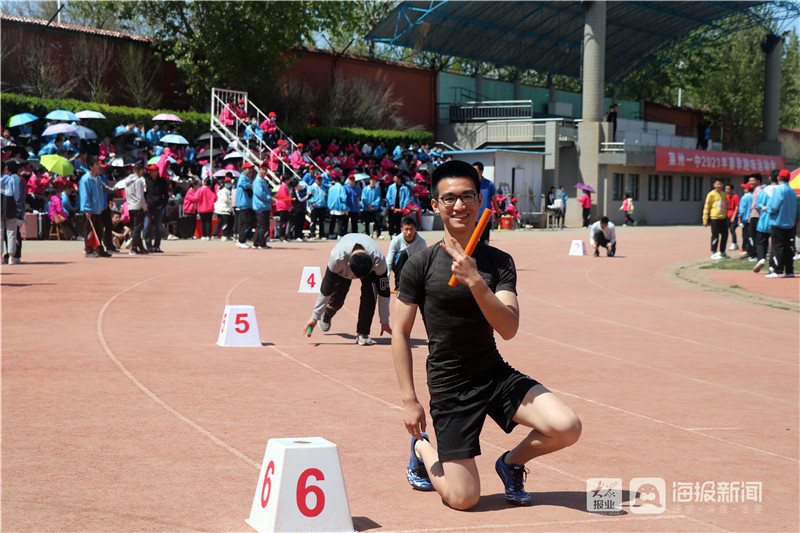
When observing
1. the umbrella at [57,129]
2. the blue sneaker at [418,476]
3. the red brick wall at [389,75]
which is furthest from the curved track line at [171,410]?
the red brick wall at [389,75]

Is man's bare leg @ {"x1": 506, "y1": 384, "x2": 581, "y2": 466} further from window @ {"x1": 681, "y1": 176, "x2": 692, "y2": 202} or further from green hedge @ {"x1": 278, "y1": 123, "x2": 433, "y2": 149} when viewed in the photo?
window @ {"x1": 681, "y1": 176, "x2": 692, "y2": 202}

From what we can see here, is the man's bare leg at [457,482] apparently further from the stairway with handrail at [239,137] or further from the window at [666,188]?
the window at [666,188]

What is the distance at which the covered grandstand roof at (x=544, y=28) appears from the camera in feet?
158

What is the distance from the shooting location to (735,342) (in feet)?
38.1

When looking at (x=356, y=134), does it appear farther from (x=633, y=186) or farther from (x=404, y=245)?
(x=404, y=245)

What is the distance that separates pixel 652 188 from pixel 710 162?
5.43m

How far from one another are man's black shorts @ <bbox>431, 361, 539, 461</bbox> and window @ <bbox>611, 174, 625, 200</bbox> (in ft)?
153

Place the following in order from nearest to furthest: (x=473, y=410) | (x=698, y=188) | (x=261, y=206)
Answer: (x=473, y=410)
(x=261, y=206)
(x=698, y=188)

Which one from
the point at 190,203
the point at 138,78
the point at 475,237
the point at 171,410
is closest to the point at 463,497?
the point at 475,237

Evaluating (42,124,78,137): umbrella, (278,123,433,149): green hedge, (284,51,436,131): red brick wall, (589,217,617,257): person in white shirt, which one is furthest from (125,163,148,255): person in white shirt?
(284,51,436,131): red brick wall

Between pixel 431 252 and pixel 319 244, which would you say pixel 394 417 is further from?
pixel 319 244

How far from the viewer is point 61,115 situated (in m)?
28.1

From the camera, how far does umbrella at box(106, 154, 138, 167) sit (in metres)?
27.3

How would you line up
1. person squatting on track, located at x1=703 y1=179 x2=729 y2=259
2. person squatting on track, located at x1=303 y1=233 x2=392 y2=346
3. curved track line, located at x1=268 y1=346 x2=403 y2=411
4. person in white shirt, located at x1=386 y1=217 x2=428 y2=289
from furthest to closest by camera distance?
person squatting on track, located at x1=703 y1=179 x2=729 y2=259
person in white shirt, located at x1=386 y1=217 x2=428 y2=289
person squatting on track, located at x1=303 y1=233 x2=392 y2=346
curved track line, located at x1=268 y1=346 x2=403 y2=411
